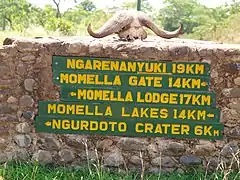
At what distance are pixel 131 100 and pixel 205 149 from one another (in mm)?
958

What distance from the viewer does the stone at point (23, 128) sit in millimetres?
5496

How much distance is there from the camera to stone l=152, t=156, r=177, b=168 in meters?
5.45

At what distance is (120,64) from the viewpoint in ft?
17.6

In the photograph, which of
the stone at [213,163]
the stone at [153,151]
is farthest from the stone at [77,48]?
the stone at [213,163]

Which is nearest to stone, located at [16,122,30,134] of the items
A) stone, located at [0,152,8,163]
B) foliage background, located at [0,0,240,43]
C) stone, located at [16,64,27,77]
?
stone, located at [0,152,8,163]

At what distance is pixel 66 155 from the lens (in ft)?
18.0

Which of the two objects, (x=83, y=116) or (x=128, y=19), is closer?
(x=83, y=116)

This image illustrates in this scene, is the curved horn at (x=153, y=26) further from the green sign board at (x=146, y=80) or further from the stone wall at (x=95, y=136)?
the green sign board at (x=146, y=80)

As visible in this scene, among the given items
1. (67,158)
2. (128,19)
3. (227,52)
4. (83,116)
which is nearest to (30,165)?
(67,158)

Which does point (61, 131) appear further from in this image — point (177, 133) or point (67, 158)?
point (177, 133)

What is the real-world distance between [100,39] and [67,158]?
137 centimetres

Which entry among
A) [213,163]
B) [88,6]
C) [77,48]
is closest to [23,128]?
[77,48]

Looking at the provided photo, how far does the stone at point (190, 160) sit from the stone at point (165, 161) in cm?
9

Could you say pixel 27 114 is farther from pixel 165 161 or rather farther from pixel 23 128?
pixel 165 161
